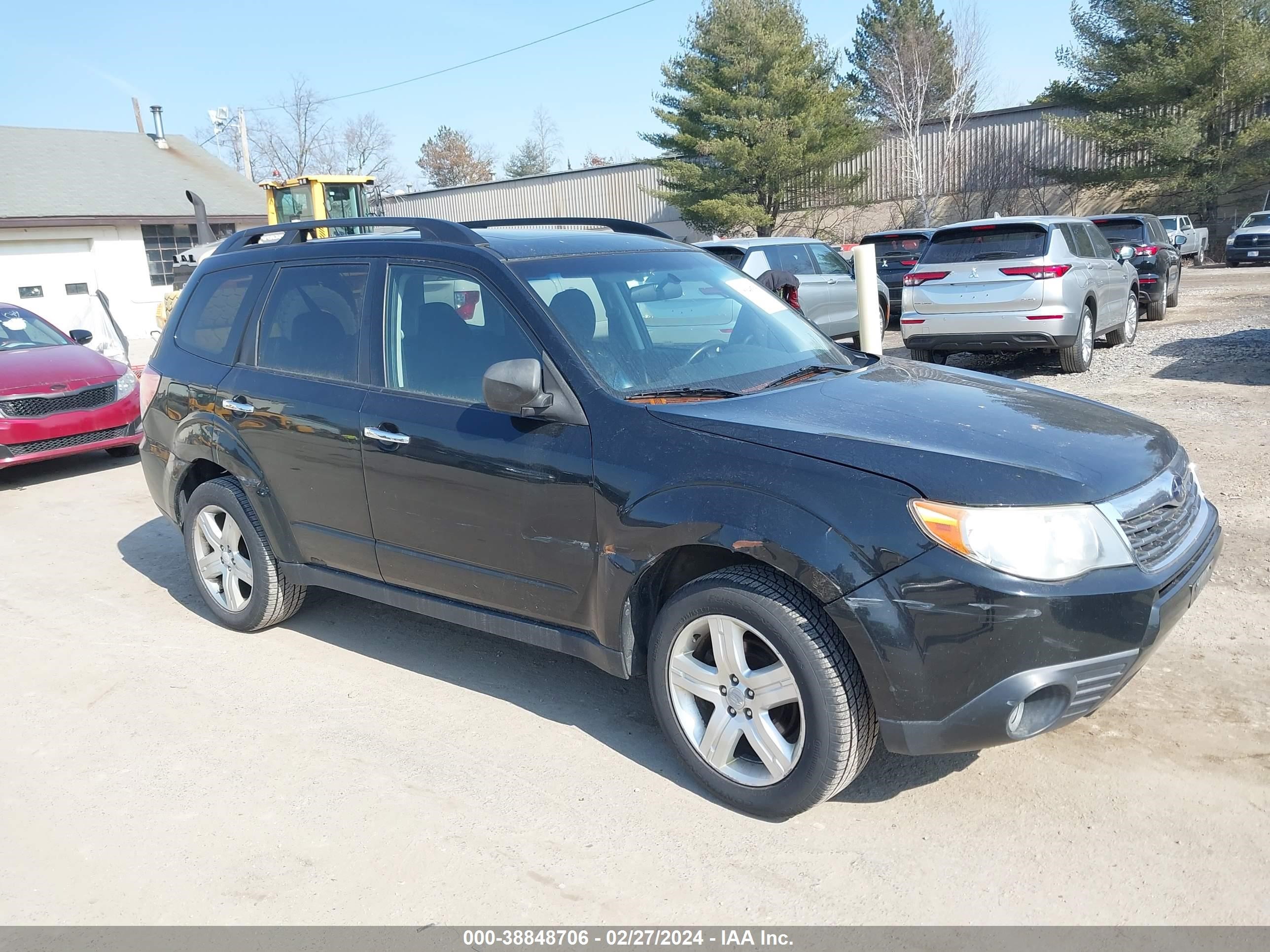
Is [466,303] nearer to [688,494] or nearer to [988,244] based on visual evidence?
[688,494]

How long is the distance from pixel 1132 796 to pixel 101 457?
10.6m

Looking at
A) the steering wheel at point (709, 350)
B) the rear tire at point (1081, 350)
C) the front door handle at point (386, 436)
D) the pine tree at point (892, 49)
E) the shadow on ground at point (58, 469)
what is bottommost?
the shadow on ground at point (58, 469)

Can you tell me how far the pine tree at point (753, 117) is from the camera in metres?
36.0

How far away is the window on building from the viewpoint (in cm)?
2852

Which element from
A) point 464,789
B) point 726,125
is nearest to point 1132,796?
point 464,789

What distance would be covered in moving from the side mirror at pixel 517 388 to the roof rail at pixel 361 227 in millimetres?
807

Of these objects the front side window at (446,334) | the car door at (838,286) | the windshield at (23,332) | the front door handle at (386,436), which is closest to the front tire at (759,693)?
the front side window at (446,334)

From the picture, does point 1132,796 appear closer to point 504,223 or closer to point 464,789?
point 464,789

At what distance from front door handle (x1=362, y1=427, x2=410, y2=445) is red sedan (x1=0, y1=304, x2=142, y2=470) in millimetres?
5899

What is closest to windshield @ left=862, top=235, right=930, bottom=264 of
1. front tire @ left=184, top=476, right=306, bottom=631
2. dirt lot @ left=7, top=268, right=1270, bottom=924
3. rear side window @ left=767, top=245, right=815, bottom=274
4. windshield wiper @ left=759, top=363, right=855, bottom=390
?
rear side window @ left=767, top=245, right=815, bottom=274

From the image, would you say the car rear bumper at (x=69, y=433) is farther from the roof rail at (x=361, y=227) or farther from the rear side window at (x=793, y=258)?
the rear side window at (x=793, y=258)

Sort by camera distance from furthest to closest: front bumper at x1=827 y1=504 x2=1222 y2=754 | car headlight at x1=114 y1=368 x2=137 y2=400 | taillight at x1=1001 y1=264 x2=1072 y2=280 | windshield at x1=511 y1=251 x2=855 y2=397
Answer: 1. taillight at x1=1001 y1=264 x2=1072 y2=280
2. car headlight at x1=114 y1=368 x2=137 y2=400
3. windshield at x1=511 y1=251 x2=855 y2=397
4. front bumper at x1=827 y1=504 x2=1222 y2=754

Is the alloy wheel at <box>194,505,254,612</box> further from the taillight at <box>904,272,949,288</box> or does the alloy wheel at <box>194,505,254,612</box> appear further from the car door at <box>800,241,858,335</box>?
the car door at <box>800,241,858,335</box>

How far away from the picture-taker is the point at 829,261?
47.8 feet
